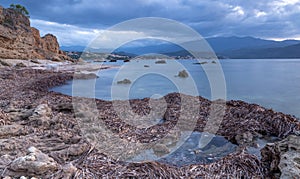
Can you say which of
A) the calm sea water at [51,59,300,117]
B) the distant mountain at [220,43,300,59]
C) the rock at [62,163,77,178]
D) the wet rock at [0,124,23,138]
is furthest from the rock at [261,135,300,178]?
the distant mountain at [220,43,300,59]

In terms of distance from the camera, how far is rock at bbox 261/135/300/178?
2.29 metres

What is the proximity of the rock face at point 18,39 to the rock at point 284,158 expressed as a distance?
33096 millimetres

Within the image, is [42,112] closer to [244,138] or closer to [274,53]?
[244,138]

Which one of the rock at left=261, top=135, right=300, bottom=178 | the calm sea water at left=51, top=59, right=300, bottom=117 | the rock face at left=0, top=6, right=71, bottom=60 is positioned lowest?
the calm sea water at left=51, top=59, right=300, bottom=117

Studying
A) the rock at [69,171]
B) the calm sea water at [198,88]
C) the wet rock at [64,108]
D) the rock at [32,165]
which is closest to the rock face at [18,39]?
the calm sea water at [198,88]

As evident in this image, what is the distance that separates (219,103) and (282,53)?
8841 centimetres

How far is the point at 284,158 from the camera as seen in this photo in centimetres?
247

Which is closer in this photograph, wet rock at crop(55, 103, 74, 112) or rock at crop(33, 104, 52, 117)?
rock at crop(33, 104, 52, 117)

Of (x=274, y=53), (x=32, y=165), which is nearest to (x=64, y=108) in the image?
(x=32, y=165)

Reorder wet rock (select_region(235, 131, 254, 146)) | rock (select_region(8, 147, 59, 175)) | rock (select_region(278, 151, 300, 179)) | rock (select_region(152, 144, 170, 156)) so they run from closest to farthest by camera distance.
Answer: rock (select_region(278, 151, 300, 179)), rock (select_region(8, 147, 59, 175)), rock (select_region(152, 144, 170, 156)), wet rock (select_region(235, 131, 254, 146))

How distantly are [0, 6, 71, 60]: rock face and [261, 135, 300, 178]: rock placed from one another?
109ft

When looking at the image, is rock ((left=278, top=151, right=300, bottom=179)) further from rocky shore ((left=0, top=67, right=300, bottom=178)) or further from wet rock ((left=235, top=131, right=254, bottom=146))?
wet rock ((left=235, top=131, right=254, bottom=146))

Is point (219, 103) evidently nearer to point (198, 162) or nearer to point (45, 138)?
point (198, 162)

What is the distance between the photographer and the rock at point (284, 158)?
2292 mm
